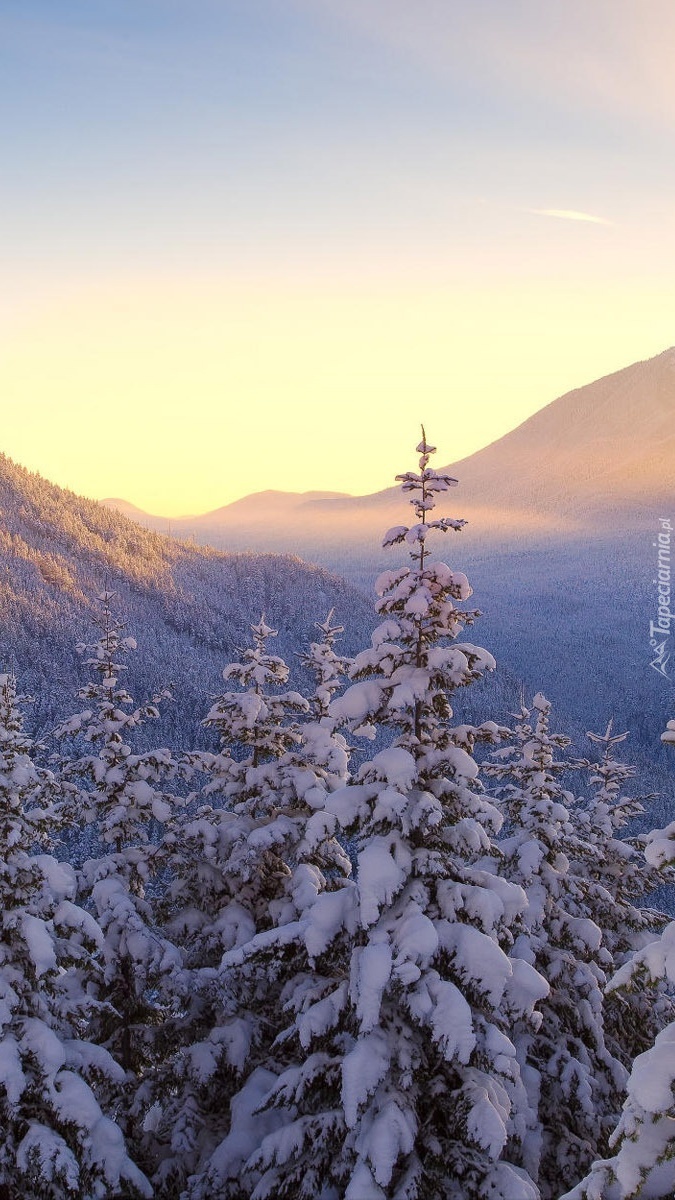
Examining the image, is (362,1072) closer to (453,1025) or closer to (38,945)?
(453,1025)

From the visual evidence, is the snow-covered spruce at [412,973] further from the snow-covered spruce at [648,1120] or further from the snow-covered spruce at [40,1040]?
the snow-covered spruce at [648,1120]

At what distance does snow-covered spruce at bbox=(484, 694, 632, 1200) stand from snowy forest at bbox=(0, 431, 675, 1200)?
5 cm

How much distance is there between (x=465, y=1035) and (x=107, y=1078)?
20.1 feet

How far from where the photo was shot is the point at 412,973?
29.3ft

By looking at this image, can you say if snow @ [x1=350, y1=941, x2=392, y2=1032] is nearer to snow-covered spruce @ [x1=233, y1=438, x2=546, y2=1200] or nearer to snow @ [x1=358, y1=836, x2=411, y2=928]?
snow-covered spruce @ [x1=233, y1=438, x2=546, y2=1200]

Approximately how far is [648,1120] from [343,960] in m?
6.04

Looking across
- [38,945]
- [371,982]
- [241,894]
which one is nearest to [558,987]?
[241,894]

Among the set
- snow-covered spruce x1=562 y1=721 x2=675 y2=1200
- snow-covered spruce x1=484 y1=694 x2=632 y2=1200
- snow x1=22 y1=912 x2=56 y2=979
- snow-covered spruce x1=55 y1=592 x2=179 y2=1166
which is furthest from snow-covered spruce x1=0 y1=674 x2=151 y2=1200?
snow-covered spruce x1=562 y1=721 x2=675 y2=1200

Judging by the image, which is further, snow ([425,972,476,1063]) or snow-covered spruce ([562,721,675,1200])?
snow ([425,972,476,1063])

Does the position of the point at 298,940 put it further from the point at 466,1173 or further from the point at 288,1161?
the point at 466,1173

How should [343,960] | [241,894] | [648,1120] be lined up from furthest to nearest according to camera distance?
[241,894] < [343,960] < [648,1120]

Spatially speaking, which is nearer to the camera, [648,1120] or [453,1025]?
[648,1120]

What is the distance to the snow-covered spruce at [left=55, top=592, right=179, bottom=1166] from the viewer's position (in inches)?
579

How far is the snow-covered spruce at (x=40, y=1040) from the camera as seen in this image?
1027cm
